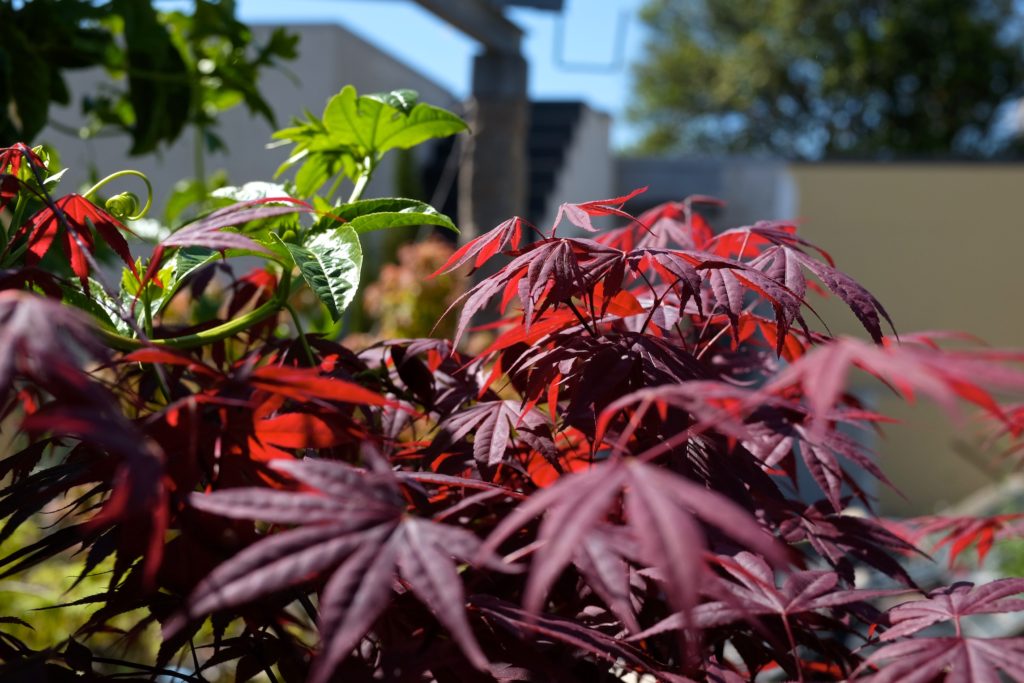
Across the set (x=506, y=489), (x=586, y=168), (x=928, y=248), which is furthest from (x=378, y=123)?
(x=928, y=248)

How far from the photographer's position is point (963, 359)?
1.41 feet

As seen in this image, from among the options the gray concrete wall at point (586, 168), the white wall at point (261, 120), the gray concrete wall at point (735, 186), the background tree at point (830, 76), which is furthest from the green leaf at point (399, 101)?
the background tree at point (830, 76)

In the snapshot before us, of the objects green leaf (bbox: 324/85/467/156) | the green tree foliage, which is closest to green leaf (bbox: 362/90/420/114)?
green leaf (bbox: 324/85/467/156)

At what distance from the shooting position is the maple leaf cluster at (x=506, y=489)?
42cm

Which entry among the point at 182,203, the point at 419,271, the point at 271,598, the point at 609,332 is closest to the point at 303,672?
the point at 271,598

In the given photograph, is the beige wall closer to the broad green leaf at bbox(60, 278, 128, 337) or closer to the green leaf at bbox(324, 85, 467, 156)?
the green leaf at bbox(324, 85, 467, 156)

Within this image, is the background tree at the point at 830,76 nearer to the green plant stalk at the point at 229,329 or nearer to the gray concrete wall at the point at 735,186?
the gray concrete wall at the point at 735,186

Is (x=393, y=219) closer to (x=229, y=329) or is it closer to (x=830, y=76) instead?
(x=229, y=329)

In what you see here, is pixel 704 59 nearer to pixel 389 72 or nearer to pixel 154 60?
pixel 389 72

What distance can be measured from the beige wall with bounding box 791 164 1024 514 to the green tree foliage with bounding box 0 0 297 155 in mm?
5919

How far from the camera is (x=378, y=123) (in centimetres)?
96

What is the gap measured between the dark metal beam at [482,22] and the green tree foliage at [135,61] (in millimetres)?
960

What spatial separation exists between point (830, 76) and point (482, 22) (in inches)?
553

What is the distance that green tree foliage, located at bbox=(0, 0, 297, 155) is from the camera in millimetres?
1370
